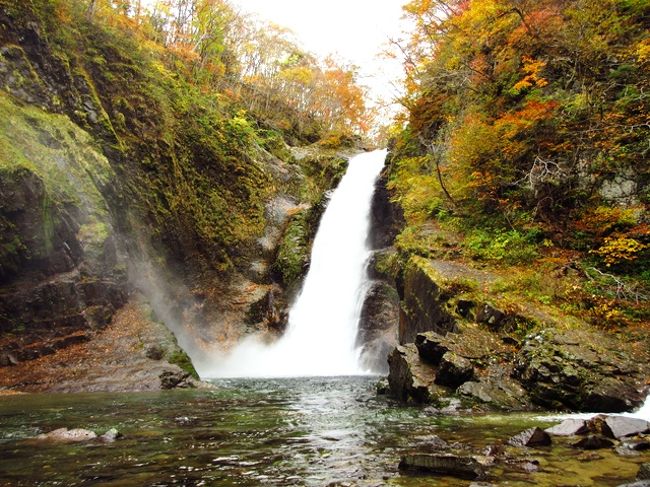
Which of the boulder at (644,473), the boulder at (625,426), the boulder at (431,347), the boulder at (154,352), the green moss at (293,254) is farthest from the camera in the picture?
the green moss at (293,254)

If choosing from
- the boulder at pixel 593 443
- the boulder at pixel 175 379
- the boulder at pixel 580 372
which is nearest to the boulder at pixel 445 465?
the boulder at pixel 593 443

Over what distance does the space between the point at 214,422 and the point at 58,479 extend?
291 centimetres

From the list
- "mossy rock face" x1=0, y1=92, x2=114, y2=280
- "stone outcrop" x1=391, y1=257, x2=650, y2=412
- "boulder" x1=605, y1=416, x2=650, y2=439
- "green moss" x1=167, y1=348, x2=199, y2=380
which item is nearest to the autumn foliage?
"stone outcrop" x1=391, y1=257, x2=650, y2=412

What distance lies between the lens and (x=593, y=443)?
4676mm

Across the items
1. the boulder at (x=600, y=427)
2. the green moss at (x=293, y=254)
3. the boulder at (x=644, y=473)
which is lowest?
the boulder at (x=600, y=427)

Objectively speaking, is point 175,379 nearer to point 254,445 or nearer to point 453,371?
point 254,445

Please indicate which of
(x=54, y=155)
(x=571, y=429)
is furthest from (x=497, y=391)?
(x=54, y=155)

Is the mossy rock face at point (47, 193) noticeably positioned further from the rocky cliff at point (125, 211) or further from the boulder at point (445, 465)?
the boulder at point (445, 465)

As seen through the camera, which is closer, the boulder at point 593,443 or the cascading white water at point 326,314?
the boulder at point 593,443

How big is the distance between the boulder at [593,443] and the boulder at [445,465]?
1412 mm

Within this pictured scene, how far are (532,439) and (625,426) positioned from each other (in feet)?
4.34

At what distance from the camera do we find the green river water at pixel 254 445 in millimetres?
3910

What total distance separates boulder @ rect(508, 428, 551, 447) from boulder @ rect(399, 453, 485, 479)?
3.28 feet

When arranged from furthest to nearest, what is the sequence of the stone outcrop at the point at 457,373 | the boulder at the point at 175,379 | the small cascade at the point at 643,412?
the boulder at the point at 175,379 → the stone outcrop at the point at 457,373 → the small cascade at the point at 643,412
